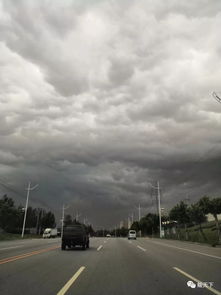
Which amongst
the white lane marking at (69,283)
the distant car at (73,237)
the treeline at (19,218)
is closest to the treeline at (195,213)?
the distant car at (73,237)

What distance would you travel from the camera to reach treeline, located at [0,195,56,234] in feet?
347

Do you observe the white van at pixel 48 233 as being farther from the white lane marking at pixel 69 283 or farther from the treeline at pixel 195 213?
the white lane marking at pixel 69 283

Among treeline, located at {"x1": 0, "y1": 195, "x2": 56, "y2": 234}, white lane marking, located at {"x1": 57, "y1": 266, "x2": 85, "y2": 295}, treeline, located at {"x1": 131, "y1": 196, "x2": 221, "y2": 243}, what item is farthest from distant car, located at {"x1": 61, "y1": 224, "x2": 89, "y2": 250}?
treeline, located at {"x1": 0, "y1": 195, "x2": 56, "y2": 234}

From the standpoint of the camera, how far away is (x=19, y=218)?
404 ft

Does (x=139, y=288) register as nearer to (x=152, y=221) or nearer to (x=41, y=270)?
(x=41, y=270)

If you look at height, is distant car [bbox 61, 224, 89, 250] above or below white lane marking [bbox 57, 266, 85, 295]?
above

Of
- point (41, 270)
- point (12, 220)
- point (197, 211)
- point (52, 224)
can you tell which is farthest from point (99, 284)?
Answer: point (52, 224)

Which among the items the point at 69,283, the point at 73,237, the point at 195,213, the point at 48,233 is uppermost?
the point at 48,233

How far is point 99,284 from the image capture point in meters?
10.0

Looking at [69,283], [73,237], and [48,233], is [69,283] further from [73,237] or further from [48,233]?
[48,233]

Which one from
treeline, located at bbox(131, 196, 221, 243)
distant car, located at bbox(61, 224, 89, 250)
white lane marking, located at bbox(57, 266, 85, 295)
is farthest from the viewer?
treeline, located at bbox(131, 196, 221, 243)

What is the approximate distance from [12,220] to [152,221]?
1736 inches

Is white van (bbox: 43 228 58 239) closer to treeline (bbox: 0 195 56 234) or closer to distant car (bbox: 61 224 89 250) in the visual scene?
treeline (bbox: 0 195 56 234)

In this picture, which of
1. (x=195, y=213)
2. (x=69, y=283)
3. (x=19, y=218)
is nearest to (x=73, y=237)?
(x=69, y=283)
